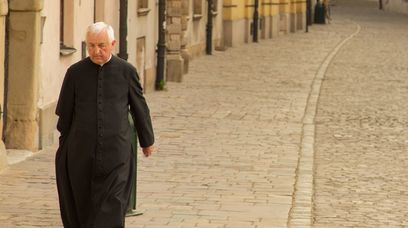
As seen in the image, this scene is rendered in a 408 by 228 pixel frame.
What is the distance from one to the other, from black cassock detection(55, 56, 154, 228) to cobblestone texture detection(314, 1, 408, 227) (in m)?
3.17

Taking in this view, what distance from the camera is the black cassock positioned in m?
9.35

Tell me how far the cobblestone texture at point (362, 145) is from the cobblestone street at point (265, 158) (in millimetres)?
18

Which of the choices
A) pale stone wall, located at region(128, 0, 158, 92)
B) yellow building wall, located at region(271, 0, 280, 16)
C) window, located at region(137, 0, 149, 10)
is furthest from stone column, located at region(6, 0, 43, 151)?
yellow building wall, located at region(271, 0, 280, 16)

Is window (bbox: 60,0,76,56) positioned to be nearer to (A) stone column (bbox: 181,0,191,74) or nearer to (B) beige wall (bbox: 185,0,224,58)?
(A) stone column (bbox: 181,0,191,74)

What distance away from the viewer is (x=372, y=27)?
6397cm

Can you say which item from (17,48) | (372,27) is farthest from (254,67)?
(372,27)

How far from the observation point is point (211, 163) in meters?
16.0

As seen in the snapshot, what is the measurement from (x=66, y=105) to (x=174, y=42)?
1937 centimetres

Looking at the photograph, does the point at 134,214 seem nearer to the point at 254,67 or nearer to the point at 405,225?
the point at 405,225

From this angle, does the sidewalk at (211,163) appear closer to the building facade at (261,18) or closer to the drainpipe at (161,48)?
the drainpipe at (161,48)

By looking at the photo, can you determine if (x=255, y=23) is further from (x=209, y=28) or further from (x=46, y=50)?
(x=46, y=50)

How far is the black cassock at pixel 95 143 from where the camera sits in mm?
9352

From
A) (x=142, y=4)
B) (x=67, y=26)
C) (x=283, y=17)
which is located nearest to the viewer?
(x=67, y=26)

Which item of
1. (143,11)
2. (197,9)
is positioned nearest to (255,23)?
(197,9)
